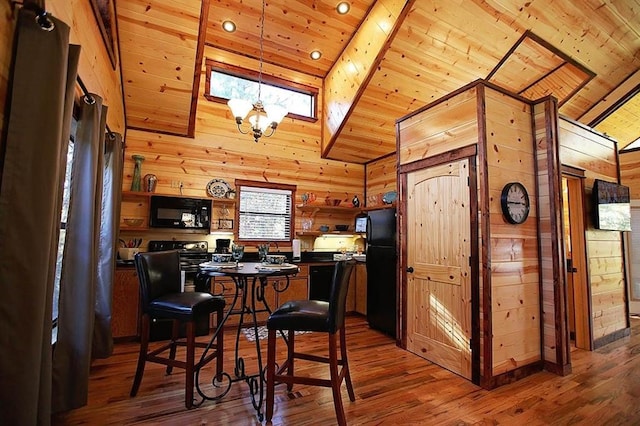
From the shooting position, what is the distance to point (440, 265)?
9.92ft

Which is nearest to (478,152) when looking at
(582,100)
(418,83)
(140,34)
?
(418,83)

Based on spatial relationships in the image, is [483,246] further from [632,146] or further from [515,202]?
[632,146]

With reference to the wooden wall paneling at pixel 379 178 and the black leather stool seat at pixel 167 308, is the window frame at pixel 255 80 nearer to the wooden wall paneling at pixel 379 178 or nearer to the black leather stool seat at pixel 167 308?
Answer: the wooden wall paneling at pixel 379 178

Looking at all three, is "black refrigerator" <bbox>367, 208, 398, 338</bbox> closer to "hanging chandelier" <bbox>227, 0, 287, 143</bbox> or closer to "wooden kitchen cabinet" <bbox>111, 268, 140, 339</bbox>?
"hanging chandelier" <bbox>227, 0, 287, 143</bbox>

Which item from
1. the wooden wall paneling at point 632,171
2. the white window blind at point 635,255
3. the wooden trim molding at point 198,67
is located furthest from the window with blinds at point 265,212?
the white window blind at point 635,255

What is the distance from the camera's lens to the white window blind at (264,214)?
4.78m

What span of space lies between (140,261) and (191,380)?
0.94 m

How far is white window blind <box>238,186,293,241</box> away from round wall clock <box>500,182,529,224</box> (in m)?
3.21

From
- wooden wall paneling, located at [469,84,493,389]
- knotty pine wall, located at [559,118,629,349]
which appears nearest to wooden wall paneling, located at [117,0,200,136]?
wooden wall paneling, located at [469,84,493,389]

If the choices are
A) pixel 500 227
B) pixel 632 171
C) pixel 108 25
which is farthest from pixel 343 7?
pixel 632 171

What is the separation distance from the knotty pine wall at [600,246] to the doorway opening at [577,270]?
0.32 ft

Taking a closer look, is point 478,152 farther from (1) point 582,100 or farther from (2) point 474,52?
(1) point 582,100

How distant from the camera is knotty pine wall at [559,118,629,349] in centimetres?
352

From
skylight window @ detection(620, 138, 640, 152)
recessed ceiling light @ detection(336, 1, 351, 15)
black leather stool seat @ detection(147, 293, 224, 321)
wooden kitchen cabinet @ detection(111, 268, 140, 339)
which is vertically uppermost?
recessed ceiling light @ detection(336, 1, 351, 15)
